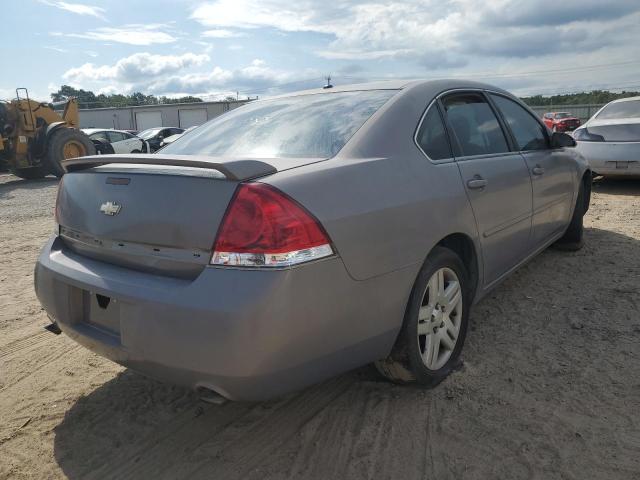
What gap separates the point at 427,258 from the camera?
247cm

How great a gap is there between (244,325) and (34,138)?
1500 cm

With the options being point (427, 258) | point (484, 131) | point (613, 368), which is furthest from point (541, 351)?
point (484, 131)

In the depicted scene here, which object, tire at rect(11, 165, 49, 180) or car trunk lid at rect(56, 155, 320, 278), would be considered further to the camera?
tire at rect(11, 165, 49, 180)

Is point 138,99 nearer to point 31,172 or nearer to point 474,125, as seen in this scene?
point 31,172

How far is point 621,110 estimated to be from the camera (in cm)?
890

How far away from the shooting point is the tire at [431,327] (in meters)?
2.39

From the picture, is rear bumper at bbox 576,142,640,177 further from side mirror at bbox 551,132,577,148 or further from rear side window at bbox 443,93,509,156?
rear side window at bbox 443,93,509,156

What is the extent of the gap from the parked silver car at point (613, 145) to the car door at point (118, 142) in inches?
545

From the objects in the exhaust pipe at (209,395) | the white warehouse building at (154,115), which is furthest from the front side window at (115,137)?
the white warehouse building at (154,115)

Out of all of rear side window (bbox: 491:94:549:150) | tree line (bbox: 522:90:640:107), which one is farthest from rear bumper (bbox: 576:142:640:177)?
tree line (bbox: 522:90:640:107)

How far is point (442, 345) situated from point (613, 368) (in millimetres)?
954

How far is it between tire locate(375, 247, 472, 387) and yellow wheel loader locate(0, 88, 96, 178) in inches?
538

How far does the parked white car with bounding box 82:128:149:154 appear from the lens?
16656mm

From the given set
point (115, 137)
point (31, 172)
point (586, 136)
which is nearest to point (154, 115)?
point (115, 137)
